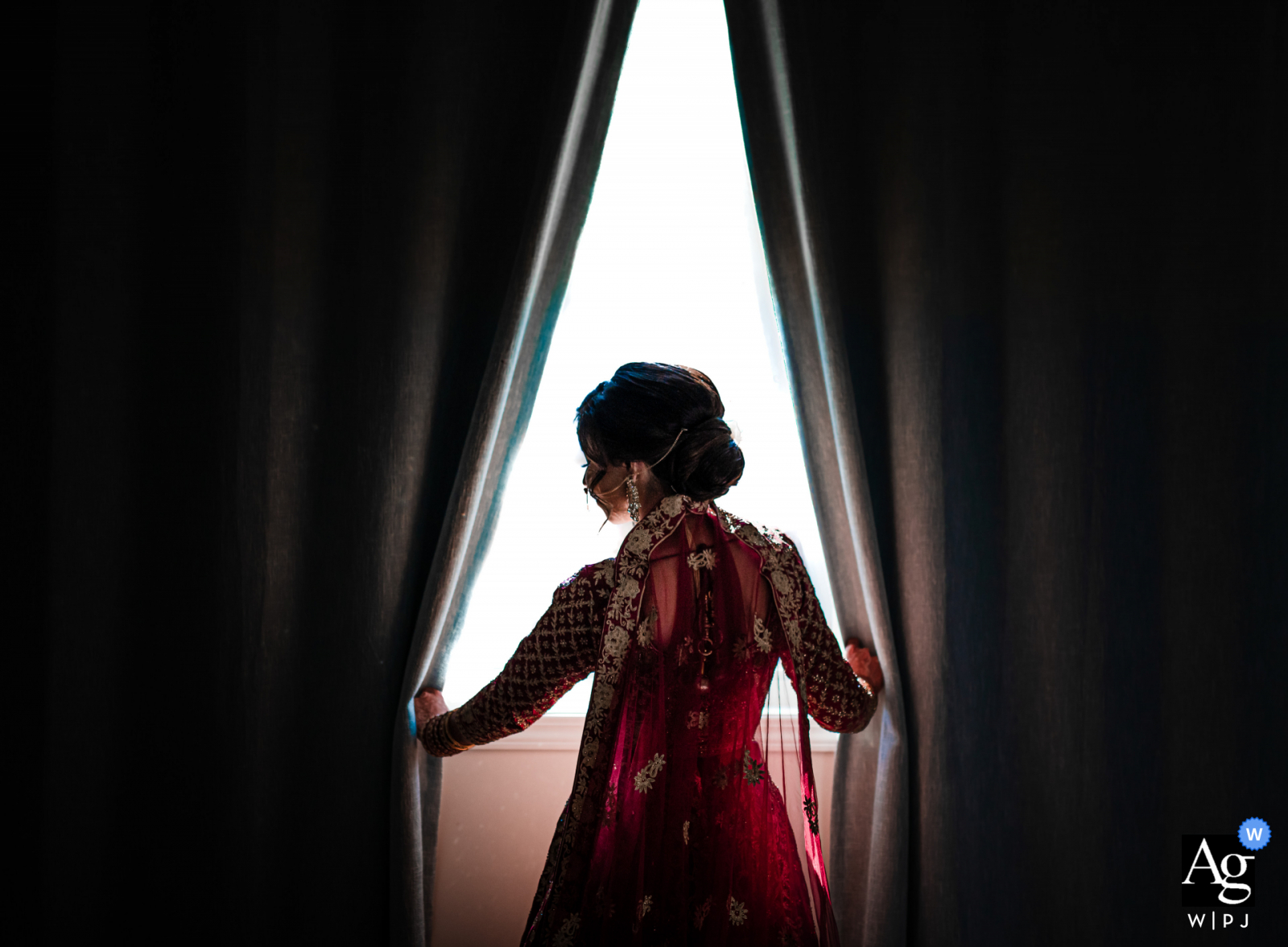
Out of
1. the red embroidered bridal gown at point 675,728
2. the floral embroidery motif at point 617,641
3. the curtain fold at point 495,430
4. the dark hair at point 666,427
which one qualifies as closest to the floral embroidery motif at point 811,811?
the red embroidered bridal gown at point 675,728

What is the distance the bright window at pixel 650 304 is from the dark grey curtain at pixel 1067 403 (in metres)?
0.23

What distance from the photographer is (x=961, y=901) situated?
138 centimetres

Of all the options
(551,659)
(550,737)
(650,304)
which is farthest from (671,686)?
(650,304)

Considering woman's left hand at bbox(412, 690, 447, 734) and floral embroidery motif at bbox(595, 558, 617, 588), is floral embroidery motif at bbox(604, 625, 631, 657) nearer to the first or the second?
floral embroidery motif at bbox(595, 558, 617, 588)

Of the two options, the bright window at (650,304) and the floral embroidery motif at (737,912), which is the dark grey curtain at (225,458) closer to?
the bright window at (650,304)

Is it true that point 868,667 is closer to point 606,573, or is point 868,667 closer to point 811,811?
point 811,811

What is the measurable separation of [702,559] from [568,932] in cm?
52

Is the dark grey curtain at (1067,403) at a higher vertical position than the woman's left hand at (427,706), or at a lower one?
higher

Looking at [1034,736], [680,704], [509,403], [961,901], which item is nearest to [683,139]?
[509,403]

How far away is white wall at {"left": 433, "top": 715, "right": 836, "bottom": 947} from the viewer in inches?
60.6

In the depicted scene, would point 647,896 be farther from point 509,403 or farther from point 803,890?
point 509,403

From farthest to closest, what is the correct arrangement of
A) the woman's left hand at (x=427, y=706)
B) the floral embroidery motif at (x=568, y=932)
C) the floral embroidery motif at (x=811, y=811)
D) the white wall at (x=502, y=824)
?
1. the white wall at (x=502, y=824)
2. the woman's left hand at (x=427, y=706)
3. the floral embroidery motif at (x=811, y=811)
4. the floral embroidery motif at (x=568, y=932)

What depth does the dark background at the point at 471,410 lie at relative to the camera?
1.35 meters

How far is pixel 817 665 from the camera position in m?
1.16
